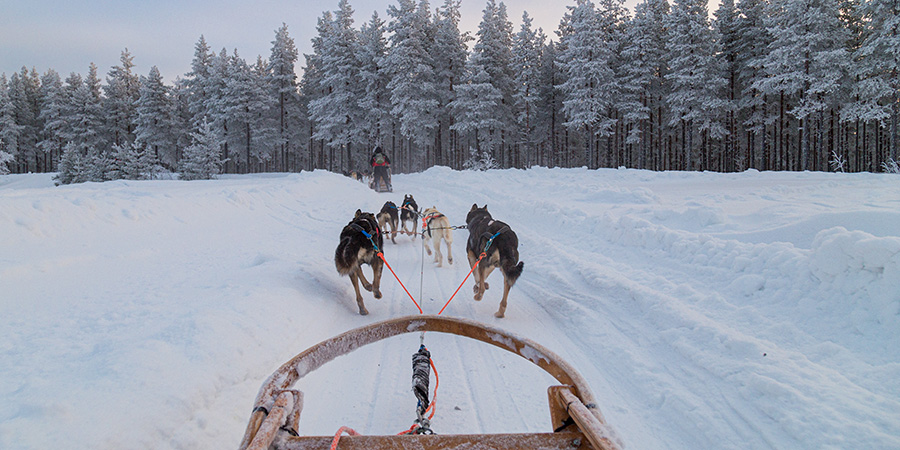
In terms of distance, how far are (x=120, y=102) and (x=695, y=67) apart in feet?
190

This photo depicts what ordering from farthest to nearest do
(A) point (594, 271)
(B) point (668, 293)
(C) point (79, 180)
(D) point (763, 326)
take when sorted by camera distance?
(C) point (79, 180) → (A) point (594, 271) → (B) point (668, 293) → (D) point (763, 326)

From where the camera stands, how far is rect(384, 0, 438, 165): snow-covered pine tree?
106ft

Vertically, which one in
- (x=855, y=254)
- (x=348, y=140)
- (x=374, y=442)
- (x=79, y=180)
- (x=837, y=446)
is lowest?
(x=837, y=446)

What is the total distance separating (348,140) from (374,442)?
36774mm

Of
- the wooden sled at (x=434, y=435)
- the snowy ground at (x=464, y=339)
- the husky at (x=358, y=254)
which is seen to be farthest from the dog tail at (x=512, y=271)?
the wooden sled at (x=434, y=435)

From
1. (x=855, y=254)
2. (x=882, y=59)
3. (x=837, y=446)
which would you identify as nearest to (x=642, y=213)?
(x=855, y=254)

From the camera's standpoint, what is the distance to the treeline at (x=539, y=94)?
24.8m

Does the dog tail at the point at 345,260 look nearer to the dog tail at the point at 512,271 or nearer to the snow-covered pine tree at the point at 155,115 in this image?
the dog tail at the point at 512,271

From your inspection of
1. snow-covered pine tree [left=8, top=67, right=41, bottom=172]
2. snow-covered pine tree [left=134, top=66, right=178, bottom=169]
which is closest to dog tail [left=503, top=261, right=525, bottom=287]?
snow-covered pine tree [left=134, top=66, right=178, bottom=169]

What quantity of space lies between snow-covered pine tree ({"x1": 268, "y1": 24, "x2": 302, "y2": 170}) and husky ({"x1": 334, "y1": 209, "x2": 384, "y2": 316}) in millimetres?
38970

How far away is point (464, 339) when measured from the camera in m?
4.15

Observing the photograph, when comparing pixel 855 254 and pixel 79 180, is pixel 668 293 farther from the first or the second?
pixel 79 180

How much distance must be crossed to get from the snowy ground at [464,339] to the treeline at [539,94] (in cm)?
2477

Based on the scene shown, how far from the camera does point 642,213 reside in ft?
28.6
